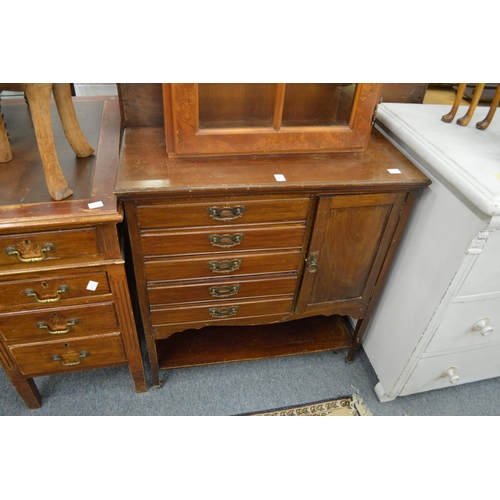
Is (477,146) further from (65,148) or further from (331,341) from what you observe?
(65,148)

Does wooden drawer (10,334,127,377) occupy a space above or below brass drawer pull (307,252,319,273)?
below

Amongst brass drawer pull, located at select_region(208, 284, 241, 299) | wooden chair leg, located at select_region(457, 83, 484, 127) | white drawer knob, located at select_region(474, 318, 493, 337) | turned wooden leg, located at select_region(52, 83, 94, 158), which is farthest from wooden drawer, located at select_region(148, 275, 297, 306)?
wooden chair leg, located at select_region(457, 83, 484, 127)

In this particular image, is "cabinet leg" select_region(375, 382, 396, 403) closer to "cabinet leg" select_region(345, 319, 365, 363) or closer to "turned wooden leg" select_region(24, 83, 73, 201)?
"cabinet leg" select_region(345, 319, 365, 363)

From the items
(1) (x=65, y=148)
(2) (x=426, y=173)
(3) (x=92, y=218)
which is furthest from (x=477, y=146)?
(1) (x=65, y=148)

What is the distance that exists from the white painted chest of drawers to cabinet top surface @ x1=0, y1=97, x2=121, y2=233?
3.05ft

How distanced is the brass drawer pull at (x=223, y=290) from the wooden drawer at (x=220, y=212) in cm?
26

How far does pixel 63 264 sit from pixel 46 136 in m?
0.35

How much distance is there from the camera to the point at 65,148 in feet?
4.00

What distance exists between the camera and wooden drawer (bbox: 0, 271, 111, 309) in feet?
3.52

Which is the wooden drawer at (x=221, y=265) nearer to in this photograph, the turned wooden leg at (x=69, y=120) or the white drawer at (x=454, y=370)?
the turned wooden leg at (x=69, y=120)

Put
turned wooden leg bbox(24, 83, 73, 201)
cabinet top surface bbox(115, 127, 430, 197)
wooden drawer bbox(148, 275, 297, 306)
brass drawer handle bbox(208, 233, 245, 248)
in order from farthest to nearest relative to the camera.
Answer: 1. wooden drawer bbox(148, 275, 297, 306)
2. brass drawer handle bbox(208, 233, 245, 248)
3. cabinet top surface bbox(115, 127, 430, 197)
4. turned wooden leg bbox(24, 83, 73, 201)

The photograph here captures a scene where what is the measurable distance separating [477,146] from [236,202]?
0.76m

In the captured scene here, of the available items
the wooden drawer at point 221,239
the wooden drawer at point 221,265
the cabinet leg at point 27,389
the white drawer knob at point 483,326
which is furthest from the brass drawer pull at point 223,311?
the white drawer knob at point 483,326

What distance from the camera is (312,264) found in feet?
4.15
